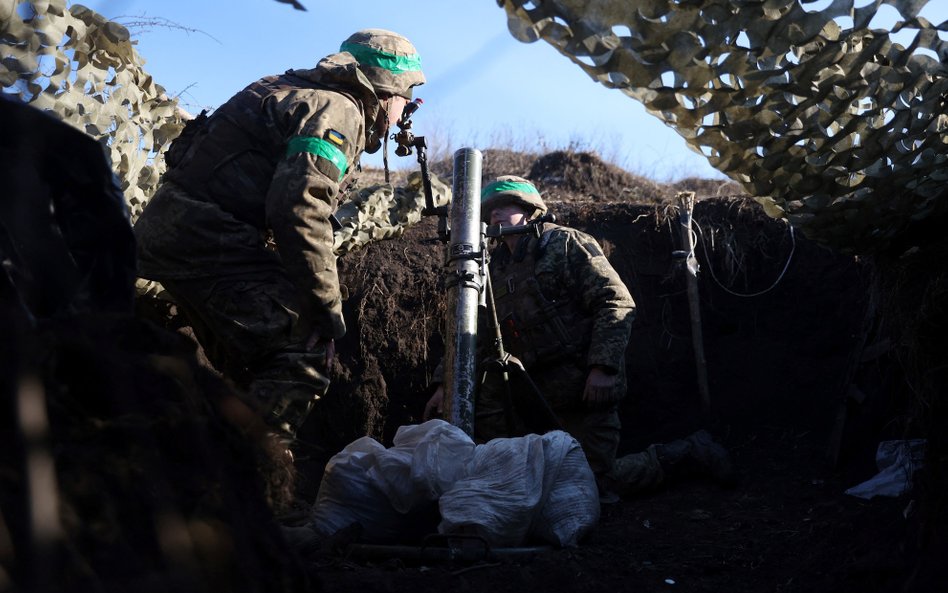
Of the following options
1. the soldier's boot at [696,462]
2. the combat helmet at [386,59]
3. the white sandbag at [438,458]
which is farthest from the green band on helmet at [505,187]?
the white sandbag at [438,458]

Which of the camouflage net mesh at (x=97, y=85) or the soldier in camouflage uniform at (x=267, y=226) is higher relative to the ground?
the camouflage net mesh at (x=97, y=85)

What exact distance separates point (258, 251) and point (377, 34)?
1.21 metres

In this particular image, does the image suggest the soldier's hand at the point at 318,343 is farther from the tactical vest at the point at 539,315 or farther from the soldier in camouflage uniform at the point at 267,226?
the tactical vest at the point at 539,315

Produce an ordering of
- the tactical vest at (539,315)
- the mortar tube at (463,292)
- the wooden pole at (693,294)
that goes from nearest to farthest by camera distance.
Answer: the mortar tube at (463,292), the tactical vest at (539,315), the wooden pole at (693,294)

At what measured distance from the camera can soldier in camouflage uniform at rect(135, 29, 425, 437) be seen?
3.74 metres

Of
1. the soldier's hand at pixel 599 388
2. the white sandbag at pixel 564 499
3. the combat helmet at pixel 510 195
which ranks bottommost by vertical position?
the white sandbag at pixel 564 499

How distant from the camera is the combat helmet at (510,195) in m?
5.91

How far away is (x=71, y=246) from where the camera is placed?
1938 mm

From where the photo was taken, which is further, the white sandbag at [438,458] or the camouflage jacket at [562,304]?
the camouflage jacket at [562,304]

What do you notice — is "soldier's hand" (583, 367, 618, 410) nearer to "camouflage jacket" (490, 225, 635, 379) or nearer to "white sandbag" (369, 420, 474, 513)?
"camouflage jacket" (490, 225, 635, 379)

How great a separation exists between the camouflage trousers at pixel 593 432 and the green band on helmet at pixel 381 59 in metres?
1.90

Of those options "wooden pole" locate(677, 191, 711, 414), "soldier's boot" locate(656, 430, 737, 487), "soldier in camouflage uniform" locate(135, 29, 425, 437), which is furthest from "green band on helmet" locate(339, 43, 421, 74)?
"wooden pole" locate(677, 191, 711, 414)

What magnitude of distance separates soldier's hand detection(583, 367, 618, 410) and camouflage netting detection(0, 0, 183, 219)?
2586mm

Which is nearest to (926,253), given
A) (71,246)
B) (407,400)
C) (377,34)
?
(377,34)
